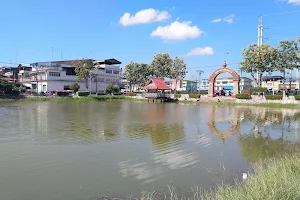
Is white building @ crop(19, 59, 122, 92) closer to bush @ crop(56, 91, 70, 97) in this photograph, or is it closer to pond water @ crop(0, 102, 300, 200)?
bush @ crop(56, 91, 70, 97)

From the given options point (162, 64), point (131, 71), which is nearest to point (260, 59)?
point (162, 64)

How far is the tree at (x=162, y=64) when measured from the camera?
64188mm

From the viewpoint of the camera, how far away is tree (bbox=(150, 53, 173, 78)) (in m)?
64.2

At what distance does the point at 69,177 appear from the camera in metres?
7.55

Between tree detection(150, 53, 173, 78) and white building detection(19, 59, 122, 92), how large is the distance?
14770 mm

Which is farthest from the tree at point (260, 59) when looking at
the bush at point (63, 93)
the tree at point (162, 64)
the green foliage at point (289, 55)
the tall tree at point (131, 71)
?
the bush at point (63, 93)

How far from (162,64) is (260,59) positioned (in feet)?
78.8

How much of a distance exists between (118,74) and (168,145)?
71242 millimetres

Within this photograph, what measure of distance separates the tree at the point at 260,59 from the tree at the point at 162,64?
19.5 metres

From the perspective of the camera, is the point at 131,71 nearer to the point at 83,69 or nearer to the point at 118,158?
the point at 83,69

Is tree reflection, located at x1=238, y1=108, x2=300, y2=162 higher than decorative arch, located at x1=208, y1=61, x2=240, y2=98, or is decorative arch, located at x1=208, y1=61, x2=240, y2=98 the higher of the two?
decorative arch, located at x1=208, y1=61, x2=240, y2=98

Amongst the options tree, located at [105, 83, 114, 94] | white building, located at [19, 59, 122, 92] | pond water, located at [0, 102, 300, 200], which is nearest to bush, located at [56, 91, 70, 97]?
white building, located at [19, 59, 122, 92]

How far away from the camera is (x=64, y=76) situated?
70.1 m

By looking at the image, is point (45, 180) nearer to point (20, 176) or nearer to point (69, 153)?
point (20, 176)
